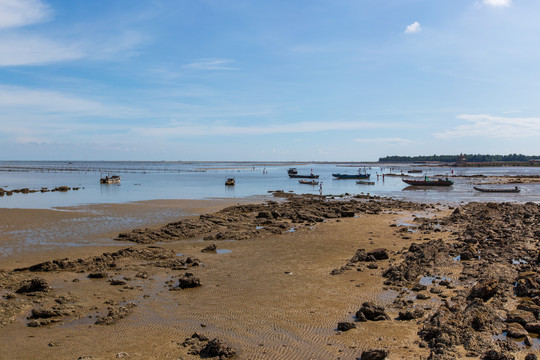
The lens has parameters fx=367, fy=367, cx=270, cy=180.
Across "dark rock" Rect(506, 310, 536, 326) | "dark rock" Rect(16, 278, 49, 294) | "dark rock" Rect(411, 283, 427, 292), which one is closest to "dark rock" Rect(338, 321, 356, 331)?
"dark rock" Rect(411, 283, 427, 292)

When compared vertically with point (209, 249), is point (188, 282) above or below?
above

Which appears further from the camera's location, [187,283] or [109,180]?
[109,180]

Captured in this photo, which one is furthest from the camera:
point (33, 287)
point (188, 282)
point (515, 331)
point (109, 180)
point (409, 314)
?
point (109, 180)

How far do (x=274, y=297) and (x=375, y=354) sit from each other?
4506mm

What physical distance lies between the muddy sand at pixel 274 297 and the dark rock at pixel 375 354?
23 millimetres

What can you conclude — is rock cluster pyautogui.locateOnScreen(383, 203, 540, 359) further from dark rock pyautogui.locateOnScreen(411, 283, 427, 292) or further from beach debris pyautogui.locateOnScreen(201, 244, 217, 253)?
beach debris pyautogui.locateOnScreen(201, 244, 217, 253)

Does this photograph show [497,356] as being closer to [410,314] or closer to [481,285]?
[410,314]

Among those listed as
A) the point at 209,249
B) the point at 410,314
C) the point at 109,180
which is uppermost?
the point at 109,180

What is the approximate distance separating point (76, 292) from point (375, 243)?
1408 centimetres

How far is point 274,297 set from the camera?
37.3ft

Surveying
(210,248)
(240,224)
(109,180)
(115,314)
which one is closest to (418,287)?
(115,314)

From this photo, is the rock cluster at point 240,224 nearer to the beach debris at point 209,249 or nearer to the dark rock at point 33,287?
the beach debris at point 209,249

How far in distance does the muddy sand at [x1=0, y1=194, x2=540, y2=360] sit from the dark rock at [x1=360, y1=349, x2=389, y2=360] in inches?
0.9

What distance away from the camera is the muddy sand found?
810cm
